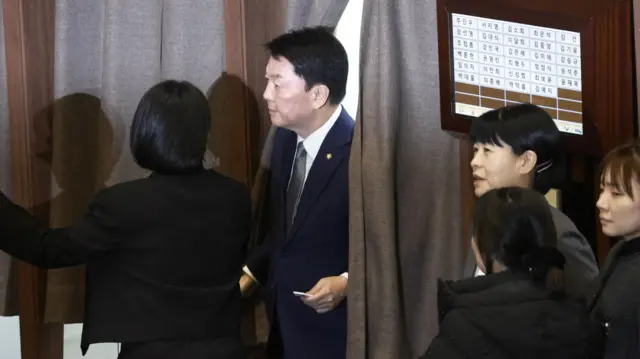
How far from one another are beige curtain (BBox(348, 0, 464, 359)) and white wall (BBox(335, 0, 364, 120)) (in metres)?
0.22

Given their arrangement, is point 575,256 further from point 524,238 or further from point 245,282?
point 245,282

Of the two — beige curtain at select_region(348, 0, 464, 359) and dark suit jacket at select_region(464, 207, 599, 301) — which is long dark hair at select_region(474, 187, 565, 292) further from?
beige curtain at select_region(348, 0, 464, 359)

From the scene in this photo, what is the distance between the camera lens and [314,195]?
5.99 ft

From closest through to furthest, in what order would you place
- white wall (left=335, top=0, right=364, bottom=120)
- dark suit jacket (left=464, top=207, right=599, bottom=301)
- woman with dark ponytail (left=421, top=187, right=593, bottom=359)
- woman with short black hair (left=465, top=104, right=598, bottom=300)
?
woman with dark ponytail (left=421, top=187, right=593, bottom=359) → dark suit jacket (left=464, top=207, right=599, bottom=301) → woman with short black hair (left=465, top=104, right=598, bottom=300) → white wall (left=335, top=0, right=364, bottom=120)

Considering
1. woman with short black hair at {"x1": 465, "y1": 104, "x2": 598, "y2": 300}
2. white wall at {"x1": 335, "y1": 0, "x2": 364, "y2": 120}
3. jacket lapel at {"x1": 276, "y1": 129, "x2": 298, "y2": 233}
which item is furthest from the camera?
white wall at {"x1": 335, "y1": 0, "x2": 364, "y2": 120}

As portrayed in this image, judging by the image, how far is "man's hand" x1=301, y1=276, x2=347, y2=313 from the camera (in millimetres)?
1770

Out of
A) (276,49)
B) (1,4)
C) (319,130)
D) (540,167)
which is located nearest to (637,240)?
(540,167)

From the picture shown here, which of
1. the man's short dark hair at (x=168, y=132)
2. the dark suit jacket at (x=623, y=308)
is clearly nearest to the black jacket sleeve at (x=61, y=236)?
the man's short dark hair at (x=168, y=132)

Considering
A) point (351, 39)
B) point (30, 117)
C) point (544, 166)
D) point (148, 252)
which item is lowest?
point (148, 252)

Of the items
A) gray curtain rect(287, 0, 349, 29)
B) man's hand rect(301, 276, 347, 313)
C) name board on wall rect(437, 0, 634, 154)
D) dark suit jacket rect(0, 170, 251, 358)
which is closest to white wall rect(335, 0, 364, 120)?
gray curtain rect(287, 0, 349, 29)

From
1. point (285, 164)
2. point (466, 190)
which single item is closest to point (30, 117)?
point (285, 164)

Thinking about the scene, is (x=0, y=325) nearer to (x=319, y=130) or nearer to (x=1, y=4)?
(x=1, y=4)

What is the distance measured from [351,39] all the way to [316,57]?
0.29 metres

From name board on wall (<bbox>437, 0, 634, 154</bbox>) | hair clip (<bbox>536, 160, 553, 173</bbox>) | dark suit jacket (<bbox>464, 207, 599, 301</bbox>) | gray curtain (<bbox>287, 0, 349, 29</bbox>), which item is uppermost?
gray curtain (<bbox>287, 0, 349, 29</bbox>)
